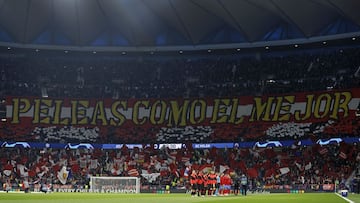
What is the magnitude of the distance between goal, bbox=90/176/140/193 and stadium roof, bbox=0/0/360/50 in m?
16.4

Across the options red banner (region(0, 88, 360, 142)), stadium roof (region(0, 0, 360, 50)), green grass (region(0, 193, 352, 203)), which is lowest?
green grass (region(0, 193, 352, 203))

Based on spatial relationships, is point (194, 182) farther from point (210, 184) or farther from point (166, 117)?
point (166, 117)

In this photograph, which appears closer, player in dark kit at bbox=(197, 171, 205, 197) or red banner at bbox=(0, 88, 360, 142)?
player in dark kit at bbox=(197, 171, 205, 197)

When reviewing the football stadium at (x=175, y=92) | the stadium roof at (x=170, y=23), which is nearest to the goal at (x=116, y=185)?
the football stadium at (x=175, y=92)

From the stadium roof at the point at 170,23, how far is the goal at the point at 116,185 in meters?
16.4

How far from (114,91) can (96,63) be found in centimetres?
488

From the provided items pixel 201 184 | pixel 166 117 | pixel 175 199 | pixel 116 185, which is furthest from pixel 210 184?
pixel 166 117

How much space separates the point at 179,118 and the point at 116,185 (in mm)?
14640

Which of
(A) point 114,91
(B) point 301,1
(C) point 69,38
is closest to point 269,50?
(B) point 301,1

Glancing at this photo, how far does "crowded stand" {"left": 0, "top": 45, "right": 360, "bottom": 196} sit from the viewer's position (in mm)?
52812

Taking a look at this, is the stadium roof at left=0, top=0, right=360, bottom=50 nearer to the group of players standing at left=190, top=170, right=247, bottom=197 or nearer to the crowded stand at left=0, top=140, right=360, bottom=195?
the crowded stand at left=0, top=140, right=360, bottom=195

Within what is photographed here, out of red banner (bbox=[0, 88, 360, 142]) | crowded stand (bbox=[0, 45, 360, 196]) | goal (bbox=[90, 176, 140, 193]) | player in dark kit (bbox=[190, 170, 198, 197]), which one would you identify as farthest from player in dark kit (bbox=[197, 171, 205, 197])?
red banner (bbox=[0, 88, 360, 142])

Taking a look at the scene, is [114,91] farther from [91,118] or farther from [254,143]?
[254,143]

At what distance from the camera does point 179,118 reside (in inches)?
2409
